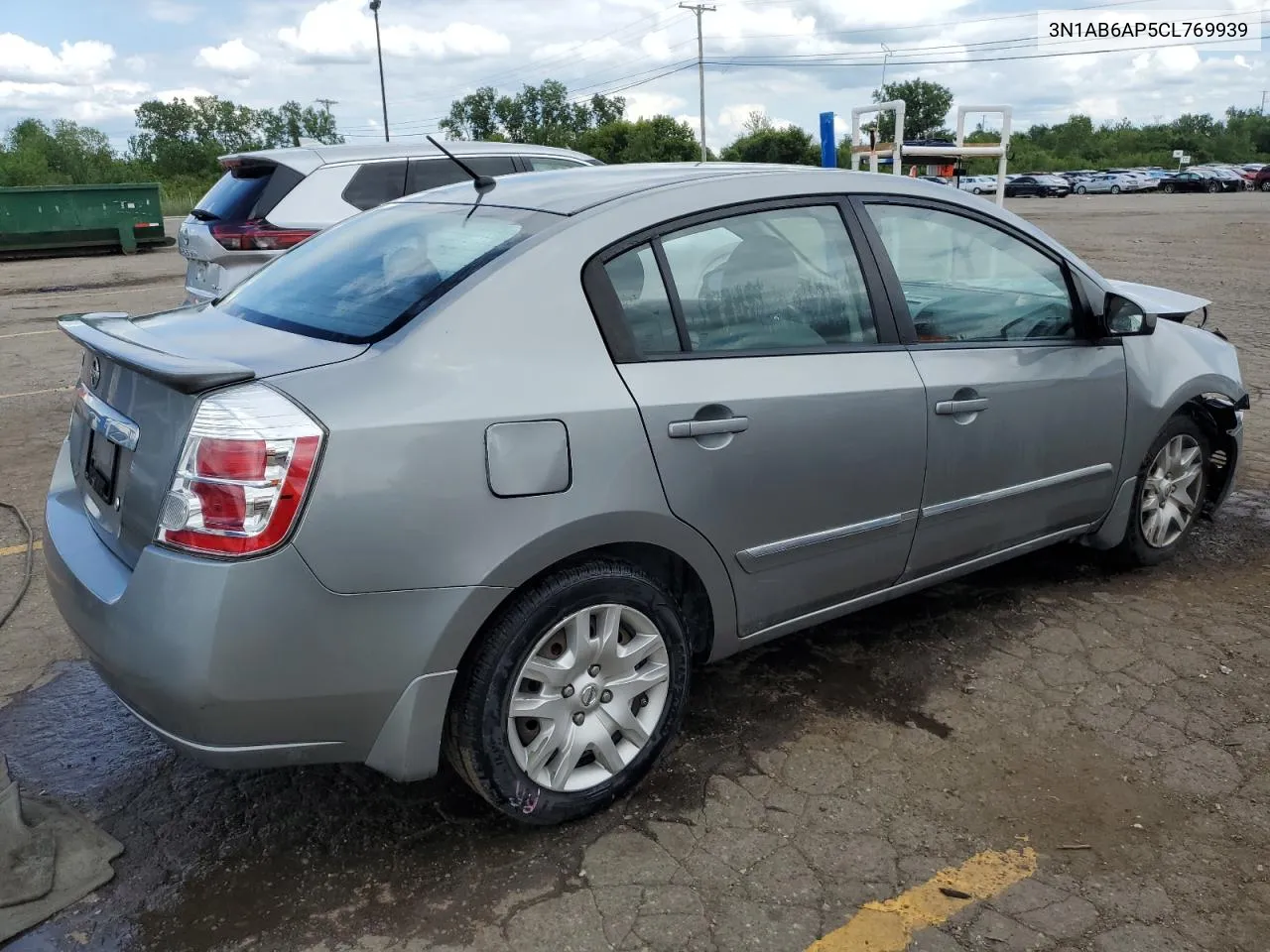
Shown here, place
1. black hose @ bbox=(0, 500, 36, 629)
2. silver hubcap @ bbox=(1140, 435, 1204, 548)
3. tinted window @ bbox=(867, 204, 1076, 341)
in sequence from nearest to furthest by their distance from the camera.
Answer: tinted window @ bbox=(867, 204, 1076, 341) < black hose @ bbox=(0, 500, 36, 629) < silver hubcap @ bbox=(1140, 435, 1204, 548)

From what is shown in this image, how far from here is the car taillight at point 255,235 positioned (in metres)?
7.28

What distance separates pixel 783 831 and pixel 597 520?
95 cm

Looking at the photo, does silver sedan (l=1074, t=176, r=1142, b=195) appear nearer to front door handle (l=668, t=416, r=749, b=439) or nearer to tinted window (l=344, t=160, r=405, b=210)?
tinted window (l=344, t=160, r=405, b=210)

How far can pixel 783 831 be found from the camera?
2.69 m

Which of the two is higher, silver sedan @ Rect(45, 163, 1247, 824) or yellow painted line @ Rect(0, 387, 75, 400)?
silver sedan @ Rect(45, 163, 1247, 824)

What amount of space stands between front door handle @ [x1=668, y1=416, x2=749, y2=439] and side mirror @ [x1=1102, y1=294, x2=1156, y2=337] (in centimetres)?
177

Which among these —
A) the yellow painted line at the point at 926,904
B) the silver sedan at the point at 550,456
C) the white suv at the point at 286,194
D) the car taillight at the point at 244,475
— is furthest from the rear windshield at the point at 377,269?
the white suv at the point at 286,194

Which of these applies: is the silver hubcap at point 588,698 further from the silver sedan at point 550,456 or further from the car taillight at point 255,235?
the car taillight at point 255,235

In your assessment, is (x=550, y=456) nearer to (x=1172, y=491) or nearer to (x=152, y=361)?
(x=152, y=361)

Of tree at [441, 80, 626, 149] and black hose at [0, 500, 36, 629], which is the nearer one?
black hose at [0, 500, 36, 629]

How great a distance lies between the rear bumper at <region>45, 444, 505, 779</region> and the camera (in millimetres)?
2191

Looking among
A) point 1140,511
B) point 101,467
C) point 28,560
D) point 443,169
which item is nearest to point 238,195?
point 443,169

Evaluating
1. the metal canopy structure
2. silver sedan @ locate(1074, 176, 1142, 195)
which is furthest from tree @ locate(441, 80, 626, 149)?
the metal canopy structure

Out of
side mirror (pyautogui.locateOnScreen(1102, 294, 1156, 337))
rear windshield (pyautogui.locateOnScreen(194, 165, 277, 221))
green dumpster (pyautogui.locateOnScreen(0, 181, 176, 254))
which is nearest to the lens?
side mirror (pyautogui.locateOnScreen(1102, 294, 1156, 337))
